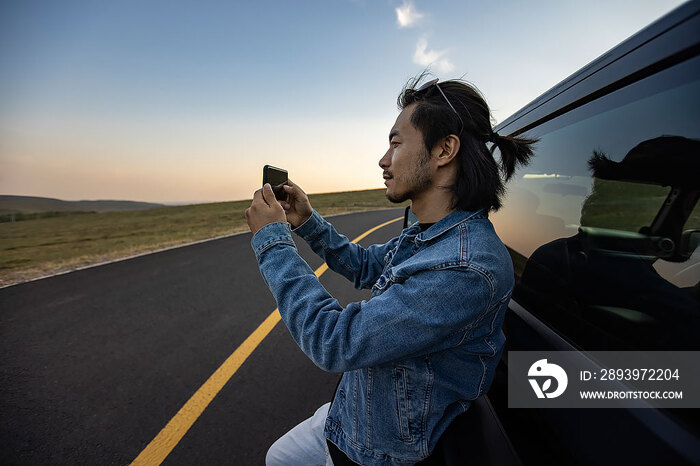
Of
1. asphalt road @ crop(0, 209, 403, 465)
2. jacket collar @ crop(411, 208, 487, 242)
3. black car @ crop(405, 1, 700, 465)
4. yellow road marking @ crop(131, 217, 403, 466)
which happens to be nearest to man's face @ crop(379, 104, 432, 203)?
jacket collar @ crop(411, 208, 487, 242)

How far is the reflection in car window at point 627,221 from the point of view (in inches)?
32.9

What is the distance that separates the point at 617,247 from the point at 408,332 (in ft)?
2.42

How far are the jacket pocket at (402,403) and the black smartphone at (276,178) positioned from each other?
36.6 inches

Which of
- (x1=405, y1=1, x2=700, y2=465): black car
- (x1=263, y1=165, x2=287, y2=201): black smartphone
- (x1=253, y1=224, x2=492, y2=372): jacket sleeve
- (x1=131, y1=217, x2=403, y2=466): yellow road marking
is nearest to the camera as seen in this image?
(x1=405, y1=1, x2=700, y2=465): black car

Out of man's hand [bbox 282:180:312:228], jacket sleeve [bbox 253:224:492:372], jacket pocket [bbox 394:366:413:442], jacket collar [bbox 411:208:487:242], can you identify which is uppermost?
man's hand [bbox 282:180:312:228]

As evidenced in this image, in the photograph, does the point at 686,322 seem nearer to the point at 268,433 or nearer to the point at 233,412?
the point at 268,433

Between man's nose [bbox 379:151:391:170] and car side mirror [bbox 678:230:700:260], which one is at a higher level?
man's nose [bbox 379:151:391:170]

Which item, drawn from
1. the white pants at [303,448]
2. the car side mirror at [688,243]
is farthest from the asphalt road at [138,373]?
the car side mirror at [688,243]

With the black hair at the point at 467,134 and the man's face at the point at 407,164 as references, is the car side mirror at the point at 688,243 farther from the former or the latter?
the man's face at the point at 407,164

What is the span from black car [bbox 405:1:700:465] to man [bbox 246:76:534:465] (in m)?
0.18

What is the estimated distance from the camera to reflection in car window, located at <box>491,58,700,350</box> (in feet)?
2.74

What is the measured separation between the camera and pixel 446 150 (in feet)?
4.09

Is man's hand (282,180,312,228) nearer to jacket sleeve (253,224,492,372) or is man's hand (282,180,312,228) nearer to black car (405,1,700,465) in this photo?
jacket sleeve (253,224,492,372)

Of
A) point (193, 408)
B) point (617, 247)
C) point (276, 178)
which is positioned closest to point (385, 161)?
point (276, 178)
